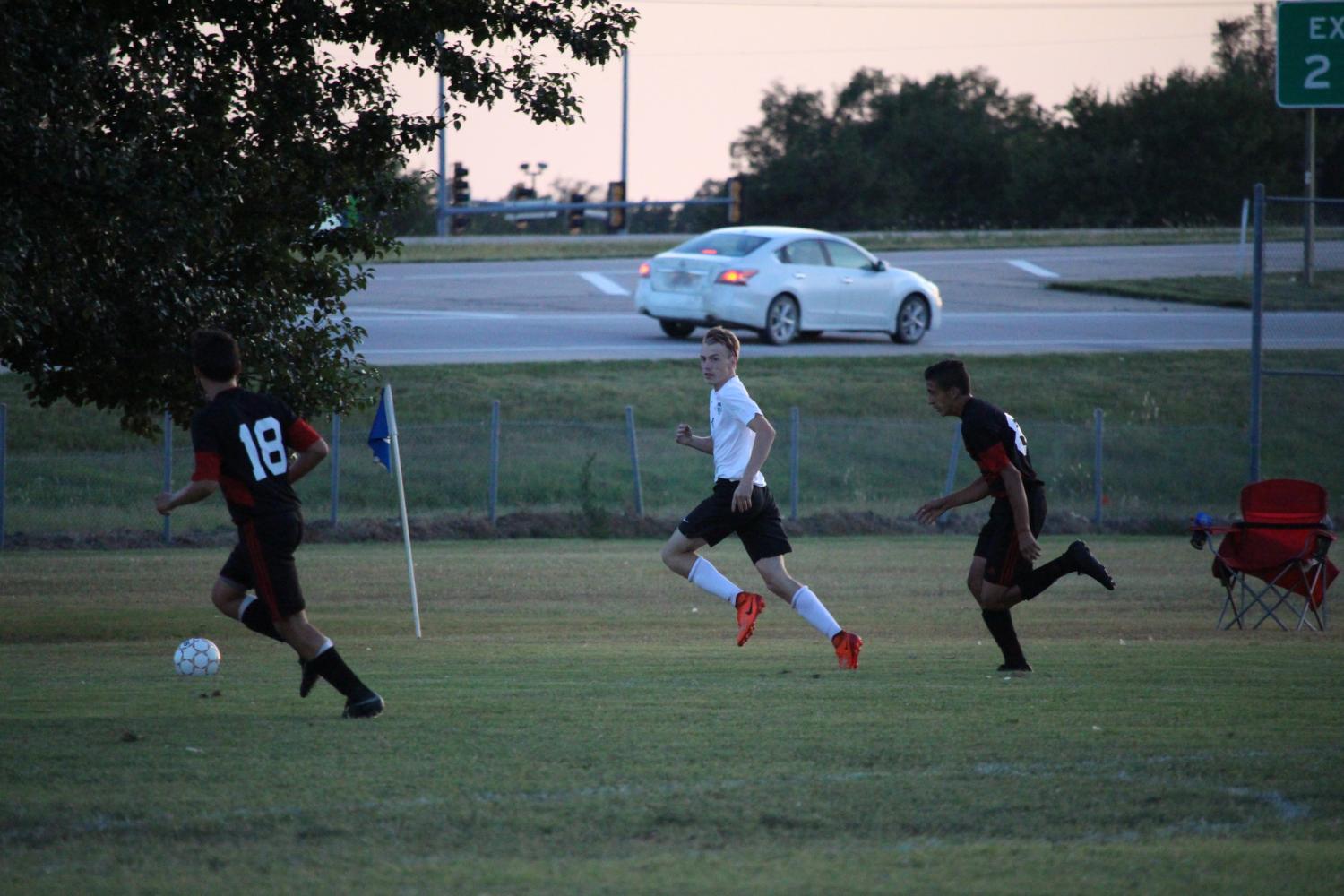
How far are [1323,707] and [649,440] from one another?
16881 millimetres

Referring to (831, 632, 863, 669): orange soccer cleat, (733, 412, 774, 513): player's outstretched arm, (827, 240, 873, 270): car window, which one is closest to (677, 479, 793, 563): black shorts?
(733, 412, 774, 513): player's outstretched arm

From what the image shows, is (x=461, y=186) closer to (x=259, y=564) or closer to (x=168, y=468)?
(x=168, y=468)

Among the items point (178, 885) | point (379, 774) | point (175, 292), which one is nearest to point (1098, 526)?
point (175, 292)

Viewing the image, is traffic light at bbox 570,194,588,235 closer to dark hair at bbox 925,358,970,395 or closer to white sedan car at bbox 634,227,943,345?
white sedan car at bbox 634,227,943,345

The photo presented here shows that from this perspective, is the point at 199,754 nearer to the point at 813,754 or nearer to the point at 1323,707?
the point at 813,754

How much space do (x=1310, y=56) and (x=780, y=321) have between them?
11958 millimetres

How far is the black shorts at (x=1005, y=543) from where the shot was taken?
9.02 metres

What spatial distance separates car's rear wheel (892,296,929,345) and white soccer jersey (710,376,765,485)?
19877 mm

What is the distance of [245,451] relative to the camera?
23.2ft

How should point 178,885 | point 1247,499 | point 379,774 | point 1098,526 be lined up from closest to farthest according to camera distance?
1. point 178,885
2. point 379,774
3. point 1247,499
4. point 1098,526

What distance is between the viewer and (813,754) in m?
6.62

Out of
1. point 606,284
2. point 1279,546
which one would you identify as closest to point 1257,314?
point 1279,546

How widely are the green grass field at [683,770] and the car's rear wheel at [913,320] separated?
58.1 ft

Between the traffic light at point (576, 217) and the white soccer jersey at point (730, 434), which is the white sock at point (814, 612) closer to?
the white soccer jersey at point (730, 434)
